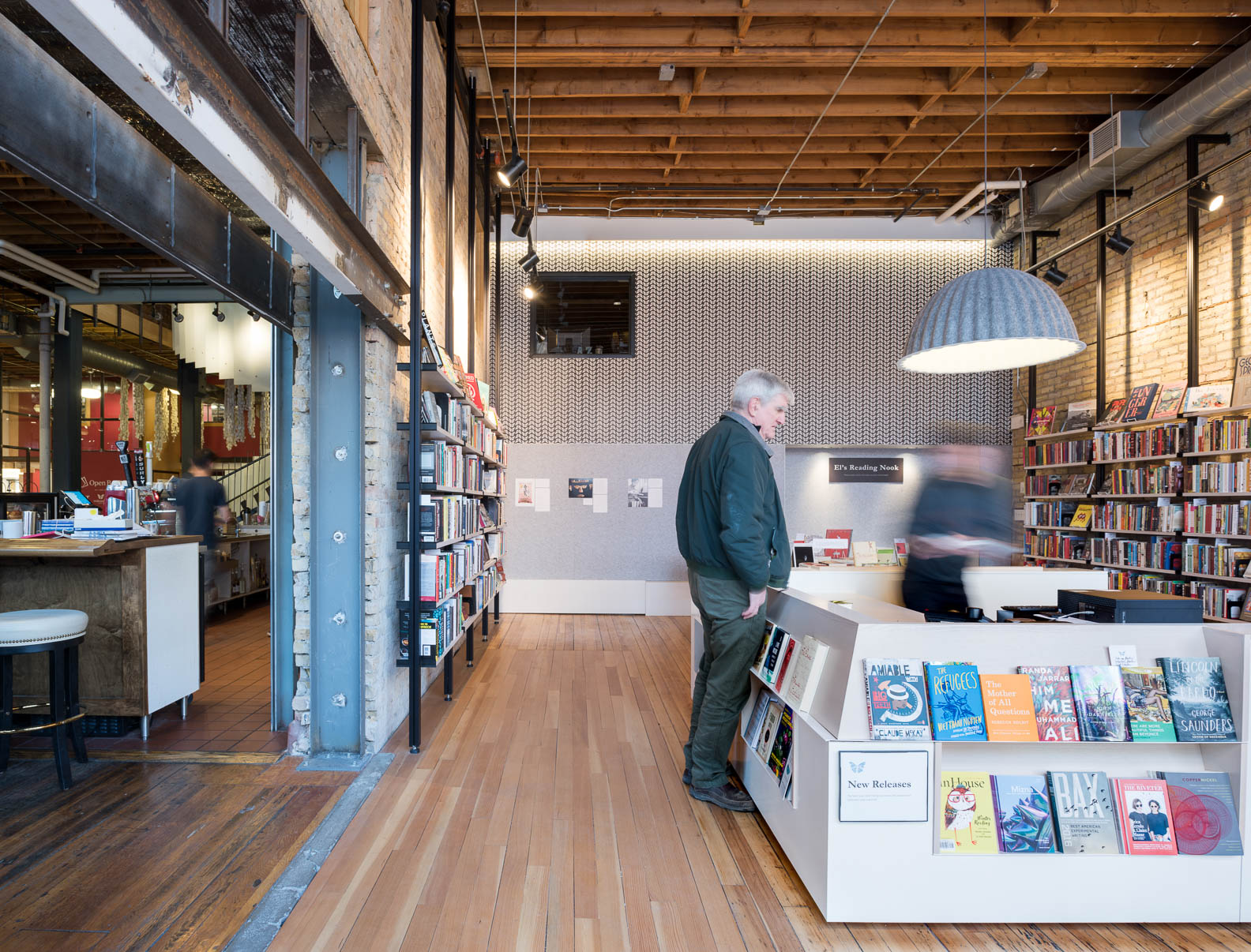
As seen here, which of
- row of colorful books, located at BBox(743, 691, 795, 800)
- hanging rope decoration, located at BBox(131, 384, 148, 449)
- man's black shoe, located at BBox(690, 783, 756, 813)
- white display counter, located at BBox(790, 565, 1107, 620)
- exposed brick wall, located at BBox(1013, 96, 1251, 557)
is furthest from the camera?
hanging rope decoration, located at BBox(131, 384, 148, 449)

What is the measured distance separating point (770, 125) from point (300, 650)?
20.0 feet

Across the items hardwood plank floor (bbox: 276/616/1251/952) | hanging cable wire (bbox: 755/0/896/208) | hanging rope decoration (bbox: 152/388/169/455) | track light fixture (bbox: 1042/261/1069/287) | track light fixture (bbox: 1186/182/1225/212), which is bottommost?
hardwood plank floor (bbox: 276/616/1251/952)

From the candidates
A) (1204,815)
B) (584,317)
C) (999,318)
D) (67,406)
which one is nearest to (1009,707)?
(1204,815)

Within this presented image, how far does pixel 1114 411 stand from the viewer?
689 cm

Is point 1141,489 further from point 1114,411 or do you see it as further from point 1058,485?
point 1058,485

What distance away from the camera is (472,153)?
571 cm

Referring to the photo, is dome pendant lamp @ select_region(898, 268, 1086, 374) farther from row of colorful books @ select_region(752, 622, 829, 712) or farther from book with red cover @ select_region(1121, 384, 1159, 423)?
book with red cover @ select_region(1121, 384, 1159, 423)

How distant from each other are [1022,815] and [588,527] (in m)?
6.48

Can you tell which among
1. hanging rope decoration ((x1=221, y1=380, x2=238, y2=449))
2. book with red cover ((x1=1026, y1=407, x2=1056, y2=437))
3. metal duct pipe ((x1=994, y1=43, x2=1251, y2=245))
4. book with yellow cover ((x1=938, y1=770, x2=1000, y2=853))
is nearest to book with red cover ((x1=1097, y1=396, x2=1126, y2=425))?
book with red cover ((x1=1026, y1=407, x2=1056, y2=437))

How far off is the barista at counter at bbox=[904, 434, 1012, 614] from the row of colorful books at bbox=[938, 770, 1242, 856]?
930 mm

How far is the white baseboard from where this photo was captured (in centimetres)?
842

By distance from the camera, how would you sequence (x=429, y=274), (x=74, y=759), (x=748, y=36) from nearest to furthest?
(x=74, y=759)
(x=429, y=274)
(x=748, y=36)

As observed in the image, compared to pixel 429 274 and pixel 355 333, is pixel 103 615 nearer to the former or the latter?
pixel 355 333

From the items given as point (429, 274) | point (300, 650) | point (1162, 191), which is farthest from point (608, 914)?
point (1162, 191)
